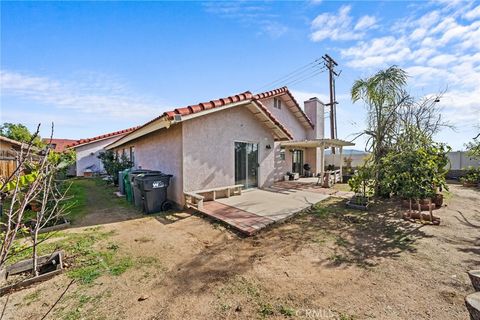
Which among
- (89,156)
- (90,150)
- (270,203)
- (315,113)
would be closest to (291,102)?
(315,113)

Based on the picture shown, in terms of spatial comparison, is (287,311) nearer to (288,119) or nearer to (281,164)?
(281,164)

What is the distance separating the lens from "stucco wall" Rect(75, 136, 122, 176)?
23406 mm

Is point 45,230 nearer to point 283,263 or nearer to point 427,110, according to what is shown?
point 283,263

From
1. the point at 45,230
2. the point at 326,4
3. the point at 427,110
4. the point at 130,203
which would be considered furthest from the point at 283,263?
the point at 427,110

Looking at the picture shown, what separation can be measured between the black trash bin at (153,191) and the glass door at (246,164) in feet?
10.9

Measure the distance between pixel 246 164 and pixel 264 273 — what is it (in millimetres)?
6776

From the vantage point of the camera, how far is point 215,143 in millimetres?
8609

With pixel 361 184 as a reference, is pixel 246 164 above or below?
above

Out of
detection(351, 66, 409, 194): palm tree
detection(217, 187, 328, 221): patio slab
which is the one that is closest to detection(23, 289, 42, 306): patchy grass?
detection(217, 187, 328, 221): patio slab

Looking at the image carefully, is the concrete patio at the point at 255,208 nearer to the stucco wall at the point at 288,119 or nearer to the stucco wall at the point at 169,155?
the stucco wall at the point at 169,155

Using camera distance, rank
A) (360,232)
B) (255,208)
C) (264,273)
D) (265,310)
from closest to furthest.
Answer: (265,310), (264,273), (360,232), (255,208)

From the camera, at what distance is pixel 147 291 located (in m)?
3.29

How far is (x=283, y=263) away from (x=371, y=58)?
9655 millimetres

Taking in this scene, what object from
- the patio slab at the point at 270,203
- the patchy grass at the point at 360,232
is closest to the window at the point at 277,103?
the patio slab at the point at 270,203
